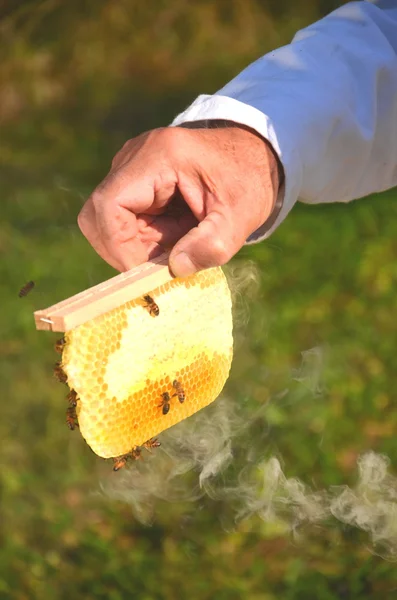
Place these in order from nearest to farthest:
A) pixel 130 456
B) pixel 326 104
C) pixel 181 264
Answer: pixel 181 264
pixel 130 456
pixel 326 104

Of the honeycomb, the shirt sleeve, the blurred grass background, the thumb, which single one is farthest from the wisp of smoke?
the thumb

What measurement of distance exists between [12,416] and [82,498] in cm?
73

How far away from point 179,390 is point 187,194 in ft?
1.56

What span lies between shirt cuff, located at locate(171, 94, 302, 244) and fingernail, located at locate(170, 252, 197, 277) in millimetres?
432

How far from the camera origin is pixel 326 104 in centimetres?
224

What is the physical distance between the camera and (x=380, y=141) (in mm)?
2441

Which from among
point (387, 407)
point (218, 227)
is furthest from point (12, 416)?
point (218, 227)

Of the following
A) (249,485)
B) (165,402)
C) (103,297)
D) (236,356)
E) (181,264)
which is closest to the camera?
(103,297)

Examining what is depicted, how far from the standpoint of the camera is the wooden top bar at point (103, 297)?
5.36 ft

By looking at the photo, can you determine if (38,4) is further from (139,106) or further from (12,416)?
(12,416)

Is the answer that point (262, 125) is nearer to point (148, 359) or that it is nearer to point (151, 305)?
point (151, 305)

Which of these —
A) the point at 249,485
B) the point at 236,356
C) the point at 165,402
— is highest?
the point at 165,402

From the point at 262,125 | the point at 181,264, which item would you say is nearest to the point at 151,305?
the point at 181,264

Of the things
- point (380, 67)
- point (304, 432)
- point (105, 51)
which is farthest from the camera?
point (105, 51)
